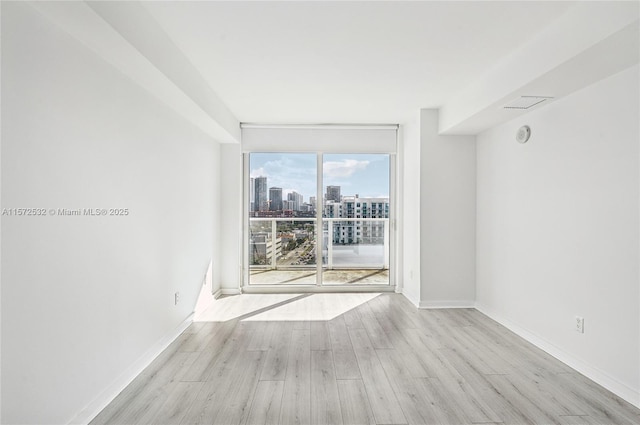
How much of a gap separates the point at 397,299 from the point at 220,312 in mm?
2301

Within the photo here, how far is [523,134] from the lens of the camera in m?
3.23

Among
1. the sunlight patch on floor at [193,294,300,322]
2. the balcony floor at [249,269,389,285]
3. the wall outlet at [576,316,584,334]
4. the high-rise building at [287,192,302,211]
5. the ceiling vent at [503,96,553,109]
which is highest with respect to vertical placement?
the ceiling vent at [503,96,553,109]

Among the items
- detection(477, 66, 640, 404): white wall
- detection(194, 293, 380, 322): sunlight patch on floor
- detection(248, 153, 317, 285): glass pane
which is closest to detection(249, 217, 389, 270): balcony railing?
detection(248, 153, 317, 285): glass pane

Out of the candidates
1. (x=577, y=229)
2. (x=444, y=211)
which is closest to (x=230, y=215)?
(x=444, y=211)

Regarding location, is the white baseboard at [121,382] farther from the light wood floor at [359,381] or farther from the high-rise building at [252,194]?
the high-rise building at [252,194]

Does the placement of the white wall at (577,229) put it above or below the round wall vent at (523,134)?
below

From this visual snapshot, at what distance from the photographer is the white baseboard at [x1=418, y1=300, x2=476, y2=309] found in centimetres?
418

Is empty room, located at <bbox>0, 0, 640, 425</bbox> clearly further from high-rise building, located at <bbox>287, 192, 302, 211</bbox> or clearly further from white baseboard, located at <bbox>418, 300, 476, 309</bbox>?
high-rise building, located at <bbox>287, 192, 302, 211</bbox>

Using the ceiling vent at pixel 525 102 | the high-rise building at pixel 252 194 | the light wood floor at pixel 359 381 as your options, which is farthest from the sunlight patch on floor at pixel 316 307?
the ceiling vent at pixel 525 102

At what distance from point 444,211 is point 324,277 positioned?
2010mm

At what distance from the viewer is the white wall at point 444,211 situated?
4172mm

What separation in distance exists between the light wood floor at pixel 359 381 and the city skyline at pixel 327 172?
2156 mm

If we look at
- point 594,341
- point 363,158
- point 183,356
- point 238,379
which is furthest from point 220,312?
point 594,341

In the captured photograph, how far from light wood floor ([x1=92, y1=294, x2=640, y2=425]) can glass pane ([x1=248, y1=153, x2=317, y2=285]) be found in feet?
5.36
